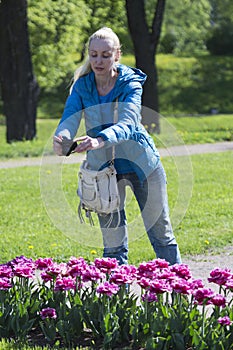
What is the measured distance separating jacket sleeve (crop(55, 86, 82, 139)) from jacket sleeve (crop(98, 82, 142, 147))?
0.26 metres

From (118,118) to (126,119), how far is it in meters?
0.07

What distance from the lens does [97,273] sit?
4824 millimetres

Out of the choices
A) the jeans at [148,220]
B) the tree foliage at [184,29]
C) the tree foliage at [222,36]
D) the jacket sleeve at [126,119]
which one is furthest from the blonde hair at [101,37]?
the tree foliage at [184,29]

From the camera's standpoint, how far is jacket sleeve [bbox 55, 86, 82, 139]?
16.9ft

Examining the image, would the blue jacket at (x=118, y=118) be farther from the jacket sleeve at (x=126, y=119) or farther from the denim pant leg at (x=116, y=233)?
the denim pant leg at (x=116, y=233)

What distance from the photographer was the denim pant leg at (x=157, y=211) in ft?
18.1

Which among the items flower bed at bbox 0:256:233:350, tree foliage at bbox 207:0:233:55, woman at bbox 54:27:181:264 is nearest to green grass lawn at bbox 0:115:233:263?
woman at bbox 54:27:181:264

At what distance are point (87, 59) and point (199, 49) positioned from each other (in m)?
43.2

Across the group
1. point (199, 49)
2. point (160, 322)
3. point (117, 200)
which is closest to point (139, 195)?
point (117, 200)

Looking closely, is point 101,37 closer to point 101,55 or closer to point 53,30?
point 101,55

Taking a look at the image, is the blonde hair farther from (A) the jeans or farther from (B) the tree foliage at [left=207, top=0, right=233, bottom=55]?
(B) the tree foliage at [left=207, top=0, right=233, bottom=55]

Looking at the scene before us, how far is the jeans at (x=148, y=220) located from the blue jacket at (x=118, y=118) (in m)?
0.11

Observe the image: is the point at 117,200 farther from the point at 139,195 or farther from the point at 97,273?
the point at 97,273

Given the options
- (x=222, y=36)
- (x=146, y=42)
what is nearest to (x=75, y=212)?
(x=146, y=42)
